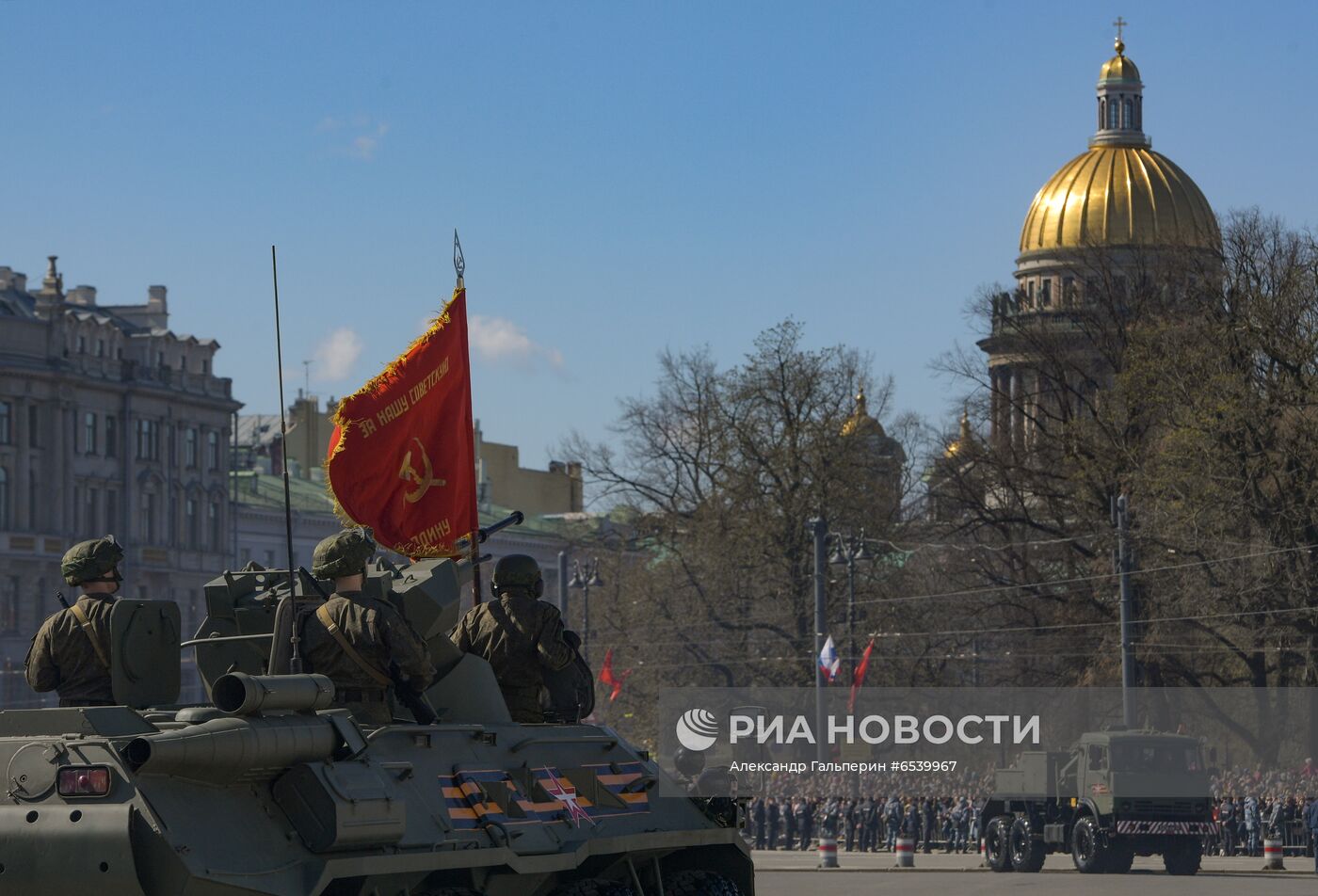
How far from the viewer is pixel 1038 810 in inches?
1185

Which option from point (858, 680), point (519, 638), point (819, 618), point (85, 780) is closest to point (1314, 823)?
point (819, 618)

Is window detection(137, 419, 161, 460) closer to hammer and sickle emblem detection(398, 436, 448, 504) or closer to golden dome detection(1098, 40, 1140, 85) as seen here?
golden dome detection(1098, 40, 1140, 85)

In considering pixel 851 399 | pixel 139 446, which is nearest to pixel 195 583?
pixel 139 446

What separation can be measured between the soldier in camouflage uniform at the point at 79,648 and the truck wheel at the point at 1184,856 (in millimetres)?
19730

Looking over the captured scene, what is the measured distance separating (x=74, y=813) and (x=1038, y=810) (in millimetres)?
21589

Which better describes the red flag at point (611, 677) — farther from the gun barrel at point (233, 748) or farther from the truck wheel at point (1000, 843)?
the gun barrel at point (233, 748)

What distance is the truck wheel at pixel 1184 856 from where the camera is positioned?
94.7 feet

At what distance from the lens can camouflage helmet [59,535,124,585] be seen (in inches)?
455

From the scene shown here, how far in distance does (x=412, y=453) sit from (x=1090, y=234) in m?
53.0

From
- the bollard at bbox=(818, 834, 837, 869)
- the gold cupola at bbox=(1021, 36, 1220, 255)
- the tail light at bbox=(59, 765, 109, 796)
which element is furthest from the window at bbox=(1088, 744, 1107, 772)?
the gold cupola at bbox=(1021, 36, 1220, 255)

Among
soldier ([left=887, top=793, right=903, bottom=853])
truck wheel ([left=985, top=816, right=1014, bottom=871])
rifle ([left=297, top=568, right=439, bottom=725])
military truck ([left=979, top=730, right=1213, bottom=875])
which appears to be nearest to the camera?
rifle ([left=297, top=568, right=439, bottom=725])

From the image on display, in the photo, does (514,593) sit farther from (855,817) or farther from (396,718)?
(855,817)

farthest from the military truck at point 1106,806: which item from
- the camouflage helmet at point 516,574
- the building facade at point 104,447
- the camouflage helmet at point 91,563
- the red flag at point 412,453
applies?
the building facade at point 104,447

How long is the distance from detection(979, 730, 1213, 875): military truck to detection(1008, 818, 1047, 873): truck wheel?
0.04 ft
